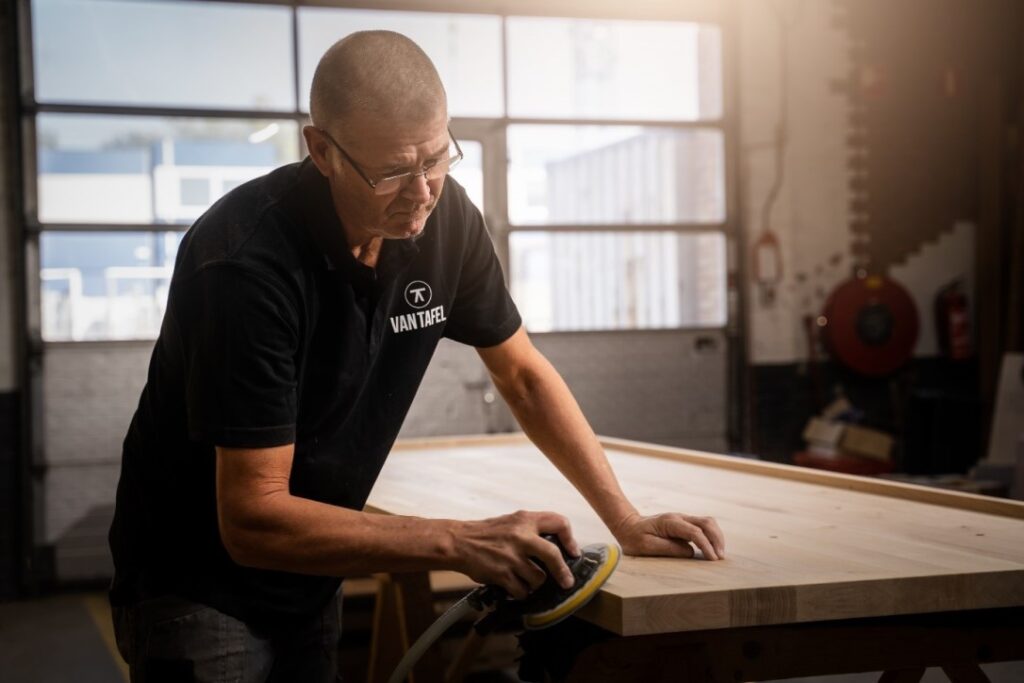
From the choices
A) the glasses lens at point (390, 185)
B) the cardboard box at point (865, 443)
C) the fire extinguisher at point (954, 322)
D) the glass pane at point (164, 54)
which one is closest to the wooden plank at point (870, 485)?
the glasses lens at point (390, 185)

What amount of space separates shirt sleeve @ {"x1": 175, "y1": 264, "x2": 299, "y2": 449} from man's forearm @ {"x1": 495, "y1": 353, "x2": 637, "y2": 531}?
55cm

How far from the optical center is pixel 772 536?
6.02 ft

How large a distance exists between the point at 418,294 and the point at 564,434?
345 mm

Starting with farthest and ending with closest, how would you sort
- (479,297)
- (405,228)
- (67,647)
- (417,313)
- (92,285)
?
(92,285) < (67,647) < (479,297) < (417,313) < (405,228)

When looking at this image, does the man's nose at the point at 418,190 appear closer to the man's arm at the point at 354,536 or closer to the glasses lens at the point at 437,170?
the glasses lens at the point at 437,170

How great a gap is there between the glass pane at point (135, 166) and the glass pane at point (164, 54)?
124 millimetres

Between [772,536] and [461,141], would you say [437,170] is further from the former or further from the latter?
[461,141]

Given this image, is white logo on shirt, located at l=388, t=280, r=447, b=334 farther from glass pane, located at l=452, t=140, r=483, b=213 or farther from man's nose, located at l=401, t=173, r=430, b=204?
glass pane, located at l=452, t=140, r=483, b=213

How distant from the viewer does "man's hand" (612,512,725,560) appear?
165 centimetres

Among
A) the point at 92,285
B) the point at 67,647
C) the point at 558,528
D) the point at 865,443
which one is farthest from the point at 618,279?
the point at 558,528

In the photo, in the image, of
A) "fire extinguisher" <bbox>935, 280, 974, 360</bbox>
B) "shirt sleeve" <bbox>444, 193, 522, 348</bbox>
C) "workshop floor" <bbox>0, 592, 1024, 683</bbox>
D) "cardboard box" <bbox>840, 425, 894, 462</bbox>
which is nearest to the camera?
"shirt sleeve" <bbox>444, 193, 522, 348</bbox>

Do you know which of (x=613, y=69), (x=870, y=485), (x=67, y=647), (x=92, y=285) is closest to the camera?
(x=870, y=485)

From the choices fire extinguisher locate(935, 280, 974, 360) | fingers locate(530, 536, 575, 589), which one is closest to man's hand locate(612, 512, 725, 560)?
fingers locate(530, 536, 575, 589)

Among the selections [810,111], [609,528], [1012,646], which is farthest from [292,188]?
[810,111]
